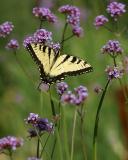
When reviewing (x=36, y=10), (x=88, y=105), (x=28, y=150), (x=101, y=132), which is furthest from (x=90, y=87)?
(x=36, y=10)

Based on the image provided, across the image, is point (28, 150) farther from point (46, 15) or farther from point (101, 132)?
point (46, 15)

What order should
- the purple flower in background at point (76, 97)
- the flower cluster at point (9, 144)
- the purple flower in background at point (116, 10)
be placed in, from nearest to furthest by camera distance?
the purple flower in background at point (76, 97), the flower cluster at point (9, 144), the purple flower in background at point (116, 10)

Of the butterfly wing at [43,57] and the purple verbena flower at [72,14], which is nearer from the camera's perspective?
the butterfly wing at [43,57]

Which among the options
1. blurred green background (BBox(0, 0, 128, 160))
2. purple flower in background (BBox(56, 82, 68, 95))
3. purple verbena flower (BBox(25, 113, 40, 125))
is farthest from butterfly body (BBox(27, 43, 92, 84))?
blurred green background (BBox(0, 0, 128, 160))

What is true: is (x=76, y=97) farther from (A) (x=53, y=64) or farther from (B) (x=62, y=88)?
(A) (x=53, y=64)

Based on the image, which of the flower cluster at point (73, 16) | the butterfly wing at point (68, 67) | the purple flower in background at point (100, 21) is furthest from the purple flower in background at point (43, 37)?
the purple flower in background at point (100, 21)

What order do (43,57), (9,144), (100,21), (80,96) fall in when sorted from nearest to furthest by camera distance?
(80,96), (9,144), (43,57), (100,21)

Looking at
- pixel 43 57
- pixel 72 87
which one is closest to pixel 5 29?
pixel 43 57

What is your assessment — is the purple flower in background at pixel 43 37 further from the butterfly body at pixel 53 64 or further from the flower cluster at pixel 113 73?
the flower cluster at pixel 113 73

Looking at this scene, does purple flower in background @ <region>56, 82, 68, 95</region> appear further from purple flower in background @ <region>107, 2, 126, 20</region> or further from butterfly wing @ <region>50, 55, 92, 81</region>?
purple flower in background @ <region>107, 2, 126, 20</region>
